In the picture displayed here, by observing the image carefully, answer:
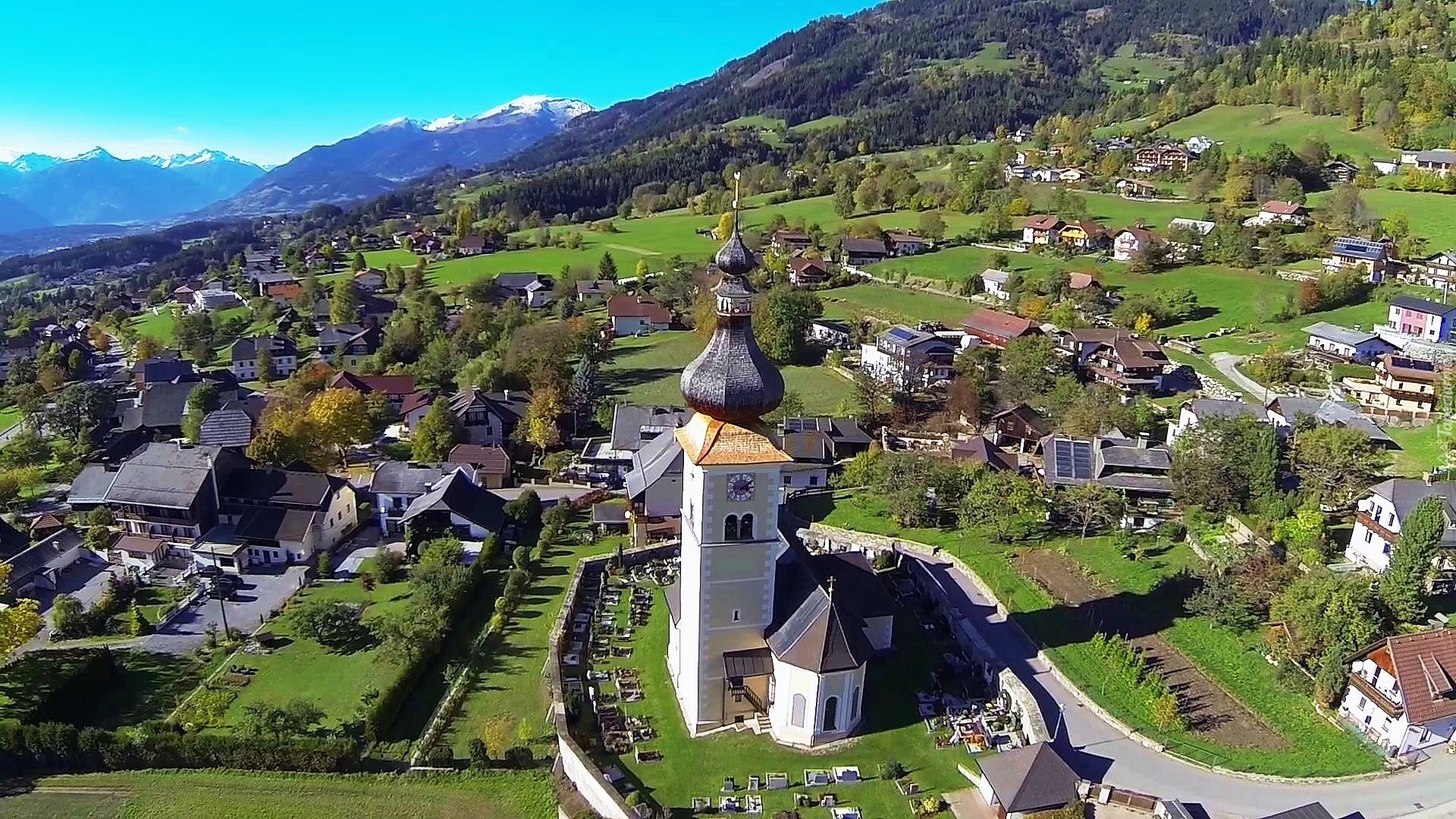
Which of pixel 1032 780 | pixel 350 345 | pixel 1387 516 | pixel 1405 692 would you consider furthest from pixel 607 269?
pixel 1405 692

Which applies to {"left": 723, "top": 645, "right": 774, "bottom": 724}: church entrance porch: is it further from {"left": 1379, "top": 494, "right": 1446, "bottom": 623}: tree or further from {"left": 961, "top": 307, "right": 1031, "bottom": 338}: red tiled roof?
{"left": 961, "top": 307, "right": 1031, "bottom": 338}: red tiled roof

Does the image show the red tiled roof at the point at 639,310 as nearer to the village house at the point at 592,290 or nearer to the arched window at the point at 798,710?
the village house at the point at 592,290

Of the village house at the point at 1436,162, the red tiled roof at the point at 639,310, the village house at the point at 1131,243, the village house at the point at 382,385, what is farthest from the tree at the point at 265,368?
the village house at the point at 1436,162

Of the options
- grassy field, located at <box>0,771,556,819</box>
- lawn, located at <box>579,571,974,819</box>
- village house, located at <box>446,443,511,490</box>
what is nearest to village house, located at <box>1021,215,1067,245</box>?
village house, located at <box>446,443,511,490</box>

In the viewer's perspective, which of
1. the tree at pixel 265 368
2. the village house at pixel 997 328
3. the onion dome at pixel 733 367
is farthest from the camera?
the tree at pixel 265 368

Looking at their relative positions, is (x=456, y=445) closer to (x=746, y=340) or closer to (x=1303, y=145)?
(x=746, y=340)

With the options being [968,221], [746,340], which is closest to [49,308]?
[968,221]

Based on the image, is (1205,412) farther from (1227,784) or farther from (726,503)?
(726,503)

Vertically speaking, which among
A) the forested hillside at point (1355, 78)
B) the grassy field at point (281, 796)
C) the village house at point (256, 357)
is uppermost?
the forested hillside at point (1355, 78)
